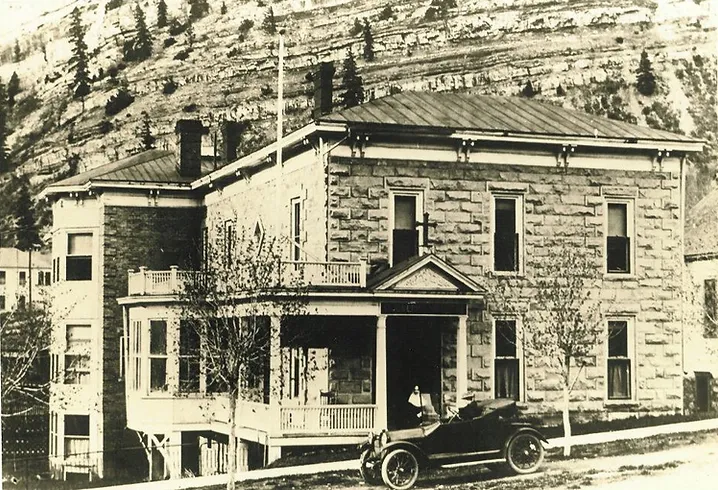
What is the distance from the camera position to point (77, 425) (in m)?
30.1

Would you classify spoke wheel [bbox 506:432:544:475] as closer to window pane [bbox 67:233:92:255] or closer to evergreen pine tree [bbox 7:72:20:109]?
evergreen pine tree [bbox 7:72:20:109]

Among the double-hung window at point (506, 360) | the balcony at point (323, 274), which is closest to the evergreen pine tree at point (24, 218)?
the balcony at point (323, 274)

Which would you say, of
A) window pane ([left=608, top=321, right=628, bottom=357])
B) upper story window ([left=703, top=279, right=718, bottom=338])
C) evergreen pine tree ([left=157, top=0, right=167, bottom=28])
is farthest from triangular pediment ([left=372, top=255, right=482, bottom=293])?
evergreen pine tree ([left=157, top=0, right=167, bottom=28])

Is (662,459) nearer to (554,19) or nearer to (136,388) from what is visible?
(554,19)

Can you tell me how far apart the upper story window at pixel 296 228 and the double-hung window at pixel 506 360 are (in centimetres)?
422

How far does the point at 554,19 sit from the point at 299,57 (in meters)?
4.91

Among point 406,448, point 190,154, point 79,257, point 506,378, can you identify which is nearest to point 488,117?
point 506,378

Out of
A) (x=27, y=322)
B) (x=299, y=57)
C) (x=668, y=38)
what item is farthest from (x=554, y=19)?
(x=27, y=322)

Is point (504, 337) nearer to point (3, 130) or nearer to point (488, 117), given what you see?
point (488, 117)

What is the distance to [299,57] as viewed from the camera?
2370 centimetres

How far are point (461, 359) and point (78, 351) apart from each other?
1126cm

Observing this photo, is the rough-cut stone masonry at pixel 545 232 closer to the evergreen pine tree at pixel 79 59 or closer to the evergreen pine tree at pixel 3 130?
the evergreen pine tree at pixel 79 59

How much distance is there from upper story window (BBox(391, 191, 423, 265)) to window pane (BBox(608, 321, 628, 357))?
4274 millimetres

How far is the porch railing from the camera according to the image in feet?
70.7
